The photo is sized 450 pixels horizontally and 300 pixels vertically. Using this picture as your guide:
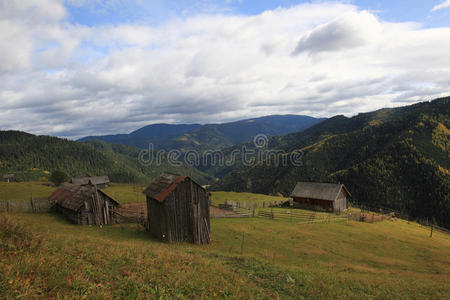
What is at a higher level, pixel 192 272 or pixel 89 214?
pixel 192 272

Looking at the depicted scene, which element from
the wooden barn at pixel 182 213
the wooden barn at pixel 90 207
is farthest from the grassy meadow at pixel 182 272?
the wooden barn at pixel 90 207

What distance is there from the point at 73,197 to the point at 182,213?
54.9ft

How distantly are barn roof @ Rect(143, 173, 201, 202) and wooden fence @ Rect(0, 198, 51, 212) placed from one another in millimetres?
18039

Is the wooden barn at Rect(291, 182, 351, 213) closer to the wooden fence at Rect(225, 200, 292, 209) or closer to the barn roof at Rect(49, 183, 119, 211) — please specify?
the wooden fence at Rect(225, 200, 292, 209)

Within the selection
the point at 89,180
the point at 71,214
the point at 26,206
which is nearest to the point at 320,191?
the point at 71,214

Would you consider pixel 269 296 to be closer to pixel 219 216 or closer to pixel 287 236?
pixel 287 236

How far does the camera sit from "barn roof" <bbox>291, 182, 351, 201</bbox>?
2255 inches

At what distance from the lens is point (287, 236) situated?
30656mm

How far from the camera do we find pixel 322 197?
58.2 m

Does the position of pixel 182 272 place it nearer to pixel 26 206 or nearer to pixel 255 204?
pixel 26 206

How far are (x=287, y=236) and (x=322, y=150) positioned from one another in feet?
591

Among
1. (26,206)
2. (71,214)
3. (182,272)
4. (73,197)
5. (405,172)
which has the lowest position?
(405,172)

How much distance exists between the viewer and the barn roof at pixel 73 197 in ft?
99.5

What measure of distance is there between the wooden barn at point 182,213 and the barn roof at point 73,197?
31.3 feet
